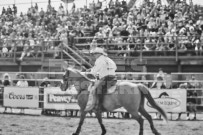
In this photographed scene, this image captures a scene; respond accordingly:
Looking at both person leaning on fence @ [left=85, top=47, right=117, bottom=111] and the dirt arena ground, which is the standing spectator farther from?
person leaning on fence @ [left=85, top=47, right=117, bottom=111]

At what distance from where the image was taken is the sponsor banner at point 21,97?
17.7 metres

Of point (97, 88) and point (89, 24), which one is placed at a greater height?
point (89, 24)

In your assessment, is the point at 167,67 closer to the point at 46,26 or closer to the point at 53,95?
the point at 53,95

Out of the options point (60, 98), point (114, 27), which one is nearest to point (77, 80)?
point (60, 98)

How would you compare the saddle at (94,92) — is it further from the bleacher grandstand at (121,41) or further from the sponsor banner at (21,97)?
the sponsor banner at (21,97)

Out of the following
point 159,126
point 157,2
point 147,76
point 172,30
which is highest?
point 157,2

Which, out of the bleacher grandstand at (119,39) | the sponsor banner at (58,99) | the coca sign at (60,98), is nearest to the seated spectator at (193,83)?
the bleacher grandstand at (119,39)

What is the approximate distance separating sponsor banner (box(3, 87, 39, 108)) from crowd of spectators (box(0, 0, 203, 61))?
3.96 m

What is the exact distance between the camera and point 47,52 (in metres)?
22.0

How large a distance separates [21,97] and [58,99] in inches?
69.1

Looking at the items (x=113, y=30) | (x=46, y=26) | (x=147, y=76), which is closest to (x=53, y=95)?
(x=147, y=76)

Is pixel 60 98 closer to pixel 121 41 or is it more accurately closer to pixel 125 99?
pixel 121 41

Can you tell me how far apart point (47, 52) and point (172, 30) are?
654 cm

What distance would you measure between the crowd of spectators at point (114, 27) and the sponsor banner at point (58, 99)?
410cm
